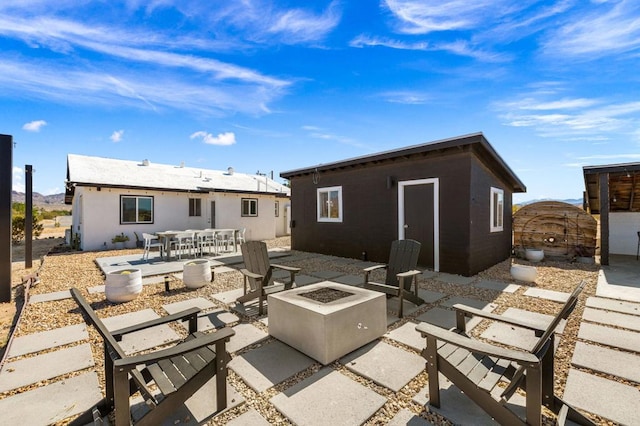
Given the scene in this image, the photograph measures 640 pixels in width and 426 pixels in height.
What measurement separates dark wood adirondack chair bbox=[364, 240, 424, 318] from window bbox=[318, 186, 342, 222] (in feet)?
14.6

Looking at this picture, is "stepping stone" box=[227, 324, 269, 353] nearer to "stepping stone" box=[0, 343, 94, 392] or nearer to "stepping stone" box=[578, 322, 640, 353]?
"stepping stone" box=[0, 343, 94, 392]

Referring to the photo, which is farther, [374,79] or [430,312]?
[374,79]

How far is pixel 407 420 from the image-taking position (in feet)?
6.13

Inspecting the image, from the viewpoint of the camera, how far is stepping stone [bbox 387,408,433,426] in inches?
72.2

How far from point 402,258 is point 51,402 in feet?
14.0

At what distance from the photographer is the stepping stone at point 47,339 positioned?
2.95m

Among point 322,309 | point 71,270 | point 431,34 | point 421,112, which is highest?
point 431,34

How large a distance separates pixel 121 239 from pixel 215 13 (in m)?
9.91

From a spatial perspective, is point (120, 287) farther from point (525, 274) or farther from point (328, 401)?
point (525, 274)

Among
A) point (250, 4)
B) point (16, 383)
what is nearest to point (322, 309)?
point (16, 383)

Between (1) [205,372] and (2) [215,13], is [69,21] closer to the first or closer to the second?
(2) [215,13]

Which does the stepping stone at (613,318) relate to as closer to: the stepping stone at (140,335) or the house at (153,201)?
the stepping stone at (140,335)

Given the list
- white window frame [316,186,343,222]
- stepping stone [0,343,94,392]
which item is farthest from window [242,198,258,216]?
stepping stone [0,343,94,392]

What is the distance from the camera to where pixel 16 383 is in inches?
91.7
